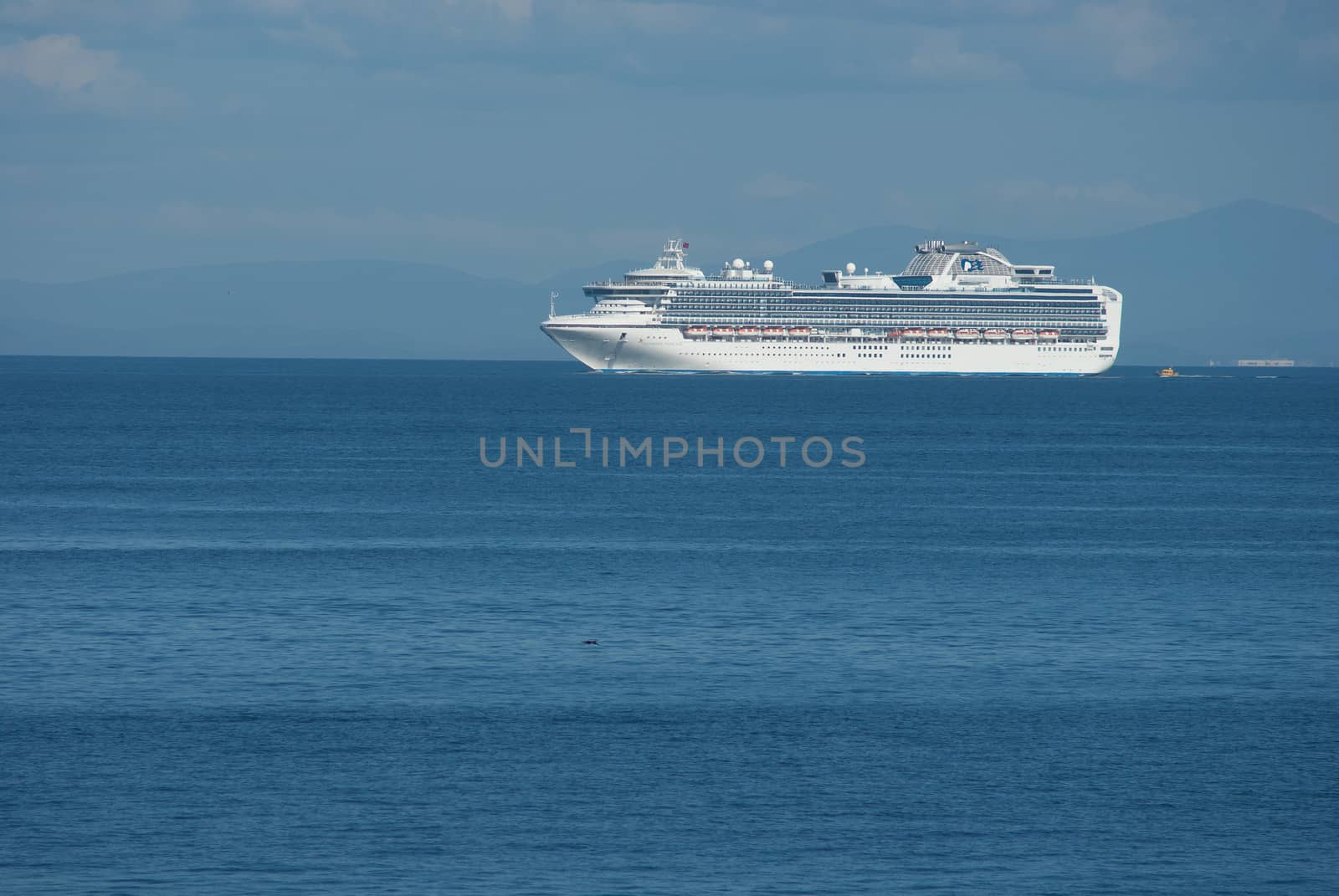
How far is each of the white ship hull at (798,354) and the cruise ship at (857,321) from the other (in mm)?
106

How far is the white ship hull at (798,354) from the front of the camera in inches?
5797

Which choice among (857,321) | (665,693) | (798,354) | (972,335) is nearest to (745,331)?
(798,354)

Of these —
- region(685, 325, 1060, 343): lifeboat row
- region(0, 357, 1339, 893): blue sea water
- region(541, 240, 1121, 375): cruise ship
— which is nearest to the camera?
region(0, 357, 1339, 893): blue sea water

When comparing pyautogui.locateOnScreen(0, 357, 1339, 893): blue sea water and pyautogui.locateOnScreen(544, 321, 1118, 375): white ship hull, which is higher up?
pyautogui.locateOnScreen(544, 321, 1118, 375): white ship hull

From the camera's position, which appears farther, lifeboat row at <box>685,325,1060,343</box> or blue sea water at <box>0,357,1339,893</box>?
lifeboat row at <box>685,325,1060,343</box>

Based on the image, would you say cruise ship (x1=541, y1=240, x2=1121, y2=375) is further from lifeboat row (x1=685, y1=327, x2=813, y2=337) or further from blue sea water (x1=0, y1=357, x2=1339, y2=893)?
blue sea water (x1=0, y1=357, x2=1339, y2=893)

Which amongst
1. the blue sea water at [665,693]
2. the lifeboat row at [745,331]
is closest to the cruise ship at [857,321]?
the lifeboat row at [745,331]

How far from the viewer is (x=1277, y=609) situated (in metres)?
30.5

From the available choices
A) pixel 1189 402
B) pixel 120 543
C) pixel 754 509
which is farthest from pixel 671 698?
pixel 1189 402

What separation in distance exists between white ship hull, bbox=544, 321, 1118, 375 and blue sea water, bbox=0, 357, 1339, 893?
94661mm

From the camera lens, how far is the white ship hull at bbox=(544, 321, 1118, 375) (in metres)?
147

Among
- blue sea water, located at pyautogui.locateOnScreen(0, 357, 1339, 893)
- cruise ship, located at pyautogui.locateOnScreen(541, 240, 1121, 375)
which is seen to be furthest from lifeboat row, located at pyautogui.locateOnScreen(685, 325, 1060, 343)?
blue sea water, located at pyautogui.locateOnScreen(0, 357, 1339, 893)

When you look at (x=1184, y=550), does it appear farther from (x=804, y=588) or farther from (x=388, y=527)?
(x=388, y=527)

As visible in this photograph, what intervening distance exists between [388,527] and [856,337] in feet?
370
